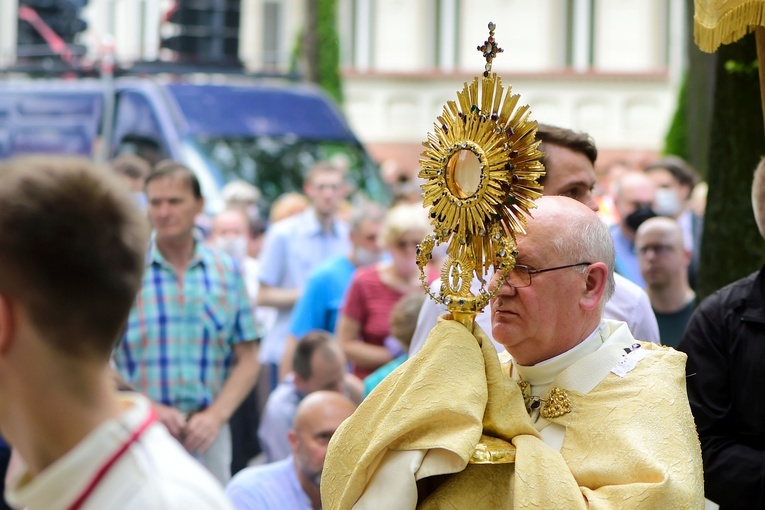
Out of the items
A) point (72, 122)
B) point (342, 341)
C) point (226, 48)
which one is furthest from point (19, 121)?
point (342, 341)

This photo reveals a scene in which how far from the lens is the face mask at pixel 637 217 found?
29.9 ft

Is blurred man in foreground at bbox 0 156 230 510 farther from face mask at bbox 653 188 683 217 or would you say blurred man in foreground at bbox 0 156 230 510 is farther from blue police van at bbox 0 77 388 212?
blue police van at bbox 0 77 388 212

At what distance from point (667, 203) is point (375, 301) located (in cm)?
350

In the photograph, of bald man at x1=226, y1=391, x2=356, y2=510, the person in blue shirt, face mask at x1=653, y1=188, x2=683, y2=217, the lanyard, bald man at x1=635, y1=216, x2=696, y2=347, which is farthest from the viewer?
face mask at x1=653, y1=188, x2=683, y2=217

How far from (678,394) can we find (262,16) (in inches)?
1150

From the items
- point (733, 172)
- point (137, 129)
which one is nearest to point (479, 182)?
point (733, 172)

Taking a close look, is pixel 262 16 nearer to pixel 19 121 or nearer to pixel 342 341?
pixel 19 121

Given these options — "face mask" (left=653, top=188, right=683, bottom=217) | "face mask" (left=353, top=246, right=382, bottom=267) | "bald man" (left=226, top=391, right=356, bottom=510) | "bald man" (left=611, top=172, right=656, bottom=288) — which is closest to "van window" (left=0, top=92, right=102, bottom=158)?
"face mask" (left=353, top=246, right=382, bottom=267)

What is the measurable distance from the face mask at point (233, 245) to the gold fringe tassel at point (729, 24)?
21.5ft

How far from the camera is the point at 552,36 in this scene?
101 feet

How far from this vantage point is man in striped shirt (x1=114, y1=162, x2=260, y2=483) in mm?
6363

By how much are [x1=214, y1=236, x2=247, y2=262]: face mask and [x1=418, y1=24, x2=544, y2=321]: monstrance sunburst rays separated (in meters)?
7.36

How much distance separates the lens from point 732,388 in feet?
13.6

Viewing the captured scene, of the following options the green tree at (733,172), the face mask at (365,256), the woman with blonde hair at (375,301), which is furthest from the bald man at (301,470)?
the face mask at (365,256)
